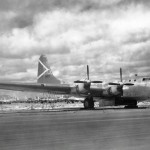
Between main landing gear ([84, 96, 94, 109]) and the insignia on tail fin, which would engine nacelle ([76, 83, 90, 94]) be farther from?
the insignia on tail fin

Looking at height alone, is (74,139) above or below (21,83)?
below

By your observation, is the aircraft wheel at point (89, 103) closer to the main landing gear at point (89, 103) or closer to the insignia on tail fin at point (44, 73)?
the main landing gear at point (89, 103)

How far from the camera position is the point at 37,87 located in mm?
37312

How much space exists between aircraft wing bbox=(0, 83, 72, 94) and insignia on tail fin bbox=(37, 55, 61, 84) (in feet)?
31.3

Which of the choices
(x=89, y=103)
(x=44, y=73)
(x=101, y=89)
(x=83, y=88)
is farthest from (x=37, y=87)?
(x=44, y=73)

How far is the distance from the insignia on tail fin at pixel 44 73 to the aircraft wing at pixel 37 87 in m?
9.55

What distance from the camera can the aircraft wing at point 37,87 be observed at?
36.0 metres

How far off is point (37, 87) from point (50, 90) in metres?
2.08

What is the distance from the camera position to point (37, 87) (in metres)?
37.3

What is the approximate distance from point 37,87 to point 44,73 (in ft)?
41.4

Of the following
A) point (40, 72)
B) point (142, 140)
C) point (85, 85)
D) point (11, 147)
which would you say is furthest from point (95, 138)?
point (40, 72)

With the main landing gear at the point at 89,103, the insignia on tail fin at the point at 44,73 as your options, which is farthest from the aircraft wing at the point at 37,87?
the insignia on tail fin at the point at 44,73

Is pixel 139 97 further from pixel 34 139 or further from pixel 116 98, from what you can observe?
pixel 34 139

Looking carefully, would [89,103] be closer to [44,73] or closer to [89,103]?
[89,103]
